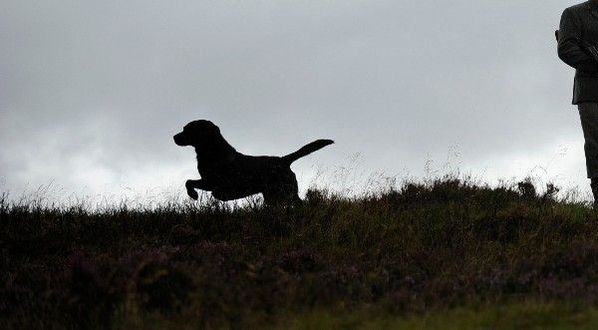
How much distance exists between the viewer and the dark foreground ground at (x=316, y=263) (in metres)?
4.87

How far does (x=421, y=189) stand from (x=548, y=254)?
13.2ft

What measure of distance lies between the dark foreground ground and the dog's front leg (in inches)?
18.9

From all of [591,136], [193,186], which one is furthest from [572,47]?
[193,186]

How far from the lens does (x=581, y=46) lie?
9734mm

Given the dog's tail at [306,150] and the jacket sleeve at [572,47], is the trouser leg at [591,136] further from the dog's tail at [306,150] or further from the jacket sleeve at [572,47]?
the dog's tail at [306,150]

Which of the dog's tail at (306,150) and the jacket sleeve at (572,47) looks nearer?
the jacket sleeve at (572,47)

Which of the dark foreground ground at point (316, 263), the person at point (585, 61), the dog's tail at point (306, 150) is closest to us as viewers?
the dark foreground ground at point (316, 263)

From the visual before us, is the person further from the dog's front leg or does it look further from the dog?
the dog's front leg

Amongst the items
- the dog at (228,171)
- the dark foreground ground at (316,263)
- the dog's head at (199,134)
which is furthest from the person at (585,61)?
the dog's head at (199,134)

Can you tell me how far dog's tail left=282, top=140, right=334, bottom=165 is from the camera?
394 inches

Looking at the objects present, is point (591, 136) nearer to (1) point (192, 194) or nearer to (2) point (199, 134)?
(2) point (199, 134)

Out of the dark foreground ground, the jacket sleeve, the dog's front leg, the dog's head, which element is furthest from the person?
the dog's front leg

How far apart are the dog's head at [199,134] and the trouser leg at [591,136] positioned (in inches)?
196

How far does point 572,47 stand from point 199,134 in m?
5.21
